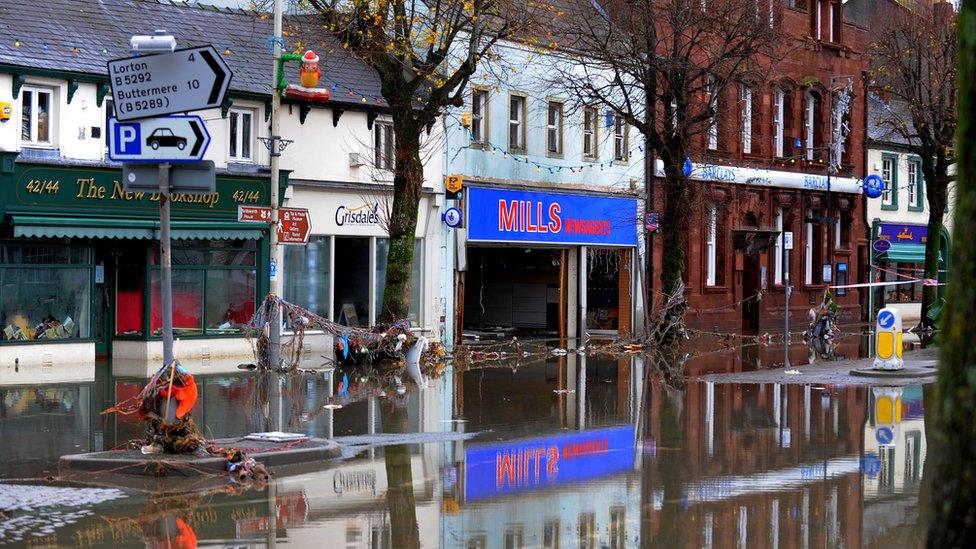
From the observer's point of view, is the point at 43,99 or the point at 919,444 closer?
the point at 919,444

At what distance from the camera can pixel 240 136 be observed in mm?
27266

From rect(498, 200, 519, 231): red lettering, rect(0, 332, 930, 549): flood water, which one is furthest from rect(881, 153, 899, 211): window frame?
rect(0, 332, 930, 549): flood water

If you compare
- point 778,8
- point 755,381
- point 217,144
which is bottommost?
point 755,381

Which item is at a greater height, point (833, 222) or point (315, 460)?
point (833, 222)

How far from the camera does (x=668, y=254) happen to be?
33531 mm

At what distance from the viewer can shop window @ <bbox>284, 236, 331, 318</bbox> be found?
28719mm

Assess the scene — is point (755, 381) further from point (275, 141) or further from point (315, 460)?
point (315, 460)

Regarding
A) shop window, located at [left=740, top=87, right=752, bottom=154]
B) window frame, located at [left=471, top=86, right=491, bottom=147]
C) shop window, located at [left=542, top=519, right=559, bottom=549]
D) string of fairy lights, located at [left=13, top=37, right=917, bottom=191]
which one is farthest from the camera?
shop window, located at [left=740, top=87, right=752, bottom=154]

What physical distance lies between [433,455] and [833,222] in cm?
3415

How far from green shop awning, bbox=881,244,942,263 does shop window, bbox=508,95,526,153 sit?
1967 centimetres

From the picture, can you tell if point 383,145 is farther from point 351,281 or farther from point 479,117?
point 479,117

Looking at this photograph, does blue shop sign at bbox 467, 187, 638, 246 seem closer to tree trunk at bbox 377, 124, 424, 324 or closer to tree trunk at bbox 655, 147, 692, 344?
tree trunk at bbox 655, 147, 692, 344

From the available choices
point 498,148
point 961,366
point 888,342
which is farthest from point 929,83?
point 961,366

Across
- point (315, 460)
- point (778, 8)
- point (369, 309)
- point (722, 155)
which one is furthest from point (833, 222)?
point (315, 460)
